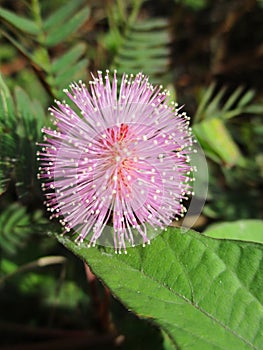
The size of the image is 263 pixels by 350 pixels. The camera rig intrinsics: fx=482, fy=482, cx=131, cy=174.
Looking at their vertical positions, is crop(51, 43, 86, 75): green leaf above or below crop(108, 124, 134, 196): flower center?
above

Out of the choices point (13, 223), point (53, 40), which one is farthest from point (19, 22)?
point (13, 223)

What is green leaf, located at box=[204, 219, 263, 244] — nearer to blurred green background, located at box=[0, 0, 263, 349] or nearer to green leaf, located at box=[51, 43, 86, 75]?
blurred green background, located at box=[0, 0, 263, 349]

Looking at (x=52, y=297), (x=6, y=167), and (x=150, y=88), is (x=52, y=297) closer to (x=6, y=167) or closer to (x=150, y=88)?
(x=6, y=167)

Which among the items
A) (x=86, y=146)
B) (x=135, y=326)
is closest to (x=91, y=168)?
(x=86, y=146)

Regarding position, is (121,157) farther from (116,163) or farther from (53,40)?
(53,40)

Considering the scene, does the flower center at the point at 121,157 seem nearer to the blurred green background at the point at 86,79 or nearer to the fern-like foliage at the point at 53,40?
the blurred green background at the point at 86,79

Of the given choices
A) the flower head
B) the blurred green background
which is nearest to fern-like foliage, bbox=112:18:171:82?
the blurred green background
